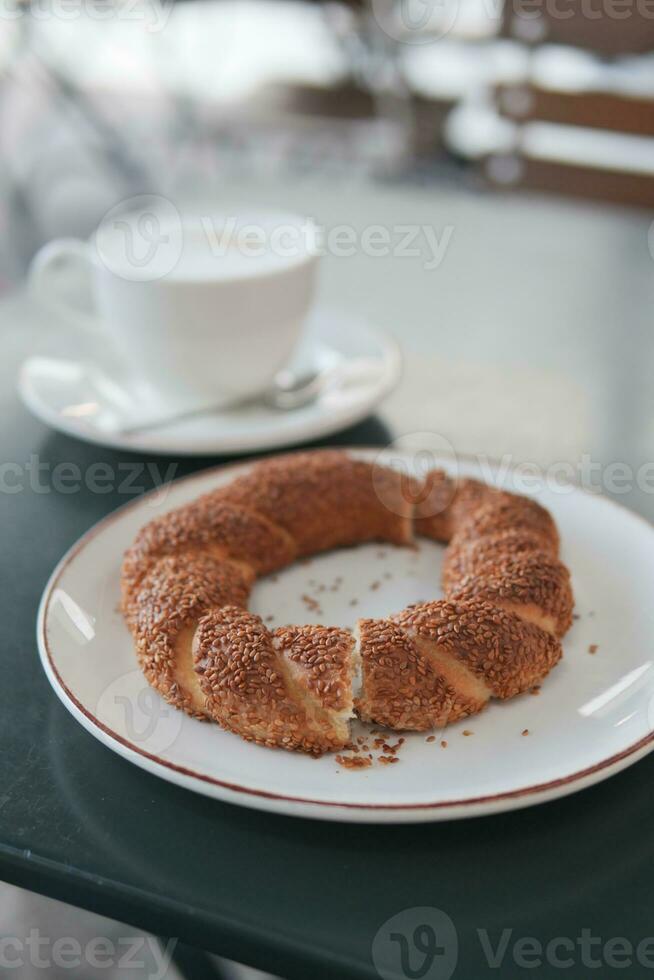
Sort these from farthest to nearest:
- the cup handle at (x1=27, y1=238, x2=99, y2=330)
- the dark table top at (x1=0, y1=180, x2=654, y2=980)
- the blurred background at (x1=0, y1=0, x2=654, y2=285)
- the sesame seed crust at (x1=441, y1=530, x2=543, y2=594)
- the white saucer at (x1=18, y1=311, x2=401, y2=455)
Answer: the blurred background at (x1=0, y1=0, x2=654, y2=285)
the cup handle at (x1=27, y1=238, x2=99, y2=330)
the white saucer at (x1=18, y1=311, x2=401, y2=455)
the sesame seed crust at (x1=441, y1=530, x2=543, y2=594)
the dark table top at (x1=0, y1=180, x2=654, y2=980)

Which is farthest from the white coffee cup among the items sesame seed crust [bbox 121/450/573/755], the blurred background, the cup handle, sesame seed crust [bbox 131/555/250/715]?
the blurred background

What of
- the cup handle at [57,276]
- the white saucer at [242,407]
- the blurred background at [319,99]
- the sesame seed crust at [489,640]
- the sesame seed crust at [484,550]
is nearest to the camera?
the sesame seed crust at [489,640]

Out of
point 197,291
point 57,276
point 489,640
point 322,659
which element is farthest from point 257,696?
point 57,276

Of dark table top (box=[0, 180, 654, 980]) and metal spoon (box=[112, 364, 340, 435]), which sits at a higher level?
dark table top (box=[0, 180, 654, 980])

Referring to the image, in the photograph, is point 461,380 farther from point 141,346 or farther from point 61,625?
point 61,625

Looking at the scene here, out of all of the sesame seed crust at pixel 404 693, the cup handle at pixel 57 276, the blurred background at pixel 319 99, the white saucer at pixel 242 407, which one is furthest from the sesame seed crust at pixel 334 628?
the blurred background at pixel 319 99

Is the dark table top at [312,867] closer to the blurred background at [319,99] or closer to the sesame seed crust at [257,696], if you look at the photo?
the sesame seed crust at [257,696]

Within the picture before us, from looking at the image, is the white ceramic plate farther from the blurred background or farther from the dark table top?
the blurred background
